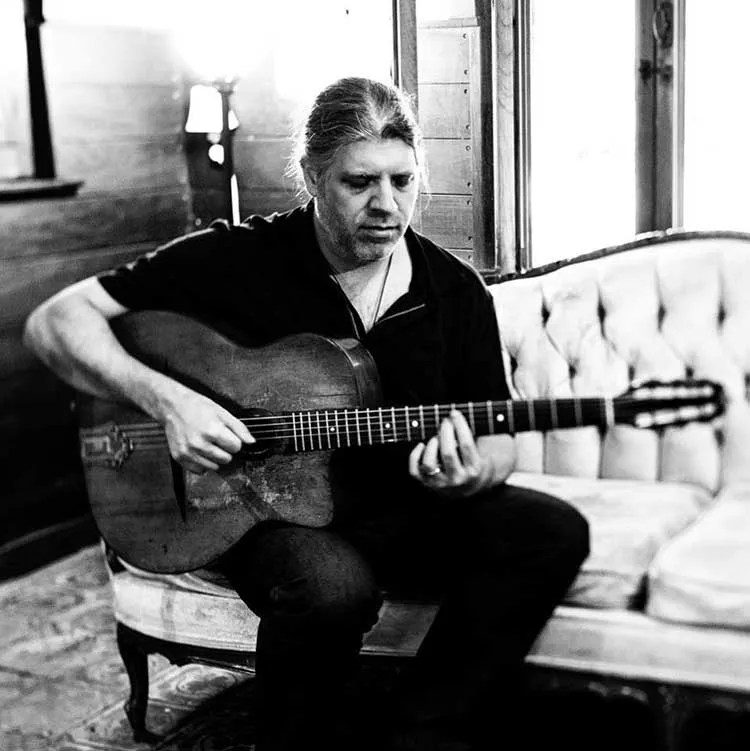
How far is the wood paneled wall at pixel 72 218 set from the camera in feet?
10.2

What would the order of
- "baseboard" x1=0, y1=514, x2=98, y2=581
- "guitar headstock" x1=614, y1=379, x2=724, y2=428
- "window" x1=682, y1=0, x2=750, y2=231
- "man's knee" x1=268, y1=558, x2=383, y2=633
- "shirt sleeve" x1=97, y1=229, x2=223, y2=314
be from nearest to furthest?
"guitar headstock" x1=614, y1=379, x2=724, y2=428, "man's knee" x1=268, y1=558, x2=383, y2=633, "shirt sleeve" x1=97, y1=229, x2=223, y2=314, "window" x1=682, y1=0, x2=750, y2=231, "baseboard" x1=0, y1=514, x2=98, y2=581

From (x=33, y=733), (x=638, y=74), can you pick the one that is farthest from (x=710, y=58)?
(x=33, y=733)

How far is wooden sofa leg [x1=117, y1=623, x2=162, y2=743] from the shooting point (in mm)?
2113

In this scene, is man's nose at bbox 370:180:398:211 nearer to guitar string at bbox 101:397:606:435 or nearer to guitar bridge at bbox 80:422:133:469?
guitar string at bbox 101:397:606:435

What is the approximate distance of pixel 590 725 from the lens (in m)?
1.96

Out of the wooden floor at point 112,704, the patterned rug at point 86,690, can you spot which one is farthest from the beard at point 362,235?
the patterned rug at point 86,690

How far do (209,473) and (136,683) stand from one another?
51 centimetres

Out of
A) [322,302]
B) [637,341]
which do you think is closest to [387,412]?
[322,302]

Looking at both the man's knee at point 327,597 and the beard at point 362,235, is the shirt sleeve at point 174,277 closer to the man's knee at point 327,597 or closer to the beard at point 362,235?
the beard at point 362,235

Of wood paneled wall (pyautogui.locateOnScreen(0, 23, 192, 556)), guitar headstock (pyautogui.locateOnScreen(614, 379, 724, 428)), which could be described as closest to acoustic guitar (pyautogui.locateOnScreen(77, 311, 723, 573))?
guitar headstock (pyautogui.locateOnScreen(614, 379, 724, 428))

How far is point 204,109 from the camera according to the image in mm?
3287

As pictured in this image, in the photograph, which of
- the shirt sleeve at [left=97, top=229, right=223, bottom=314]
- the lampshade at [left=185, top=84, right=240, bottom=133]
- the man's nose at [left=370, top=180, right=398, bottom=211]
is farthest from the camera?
the lampshade at [left=185, top=84, right=240, bottom=133]

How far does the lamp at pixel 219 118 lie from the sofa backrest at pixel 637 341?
1330 millimetres

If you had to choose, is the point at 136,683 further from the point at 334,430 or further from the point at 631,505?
the point at 631,505
